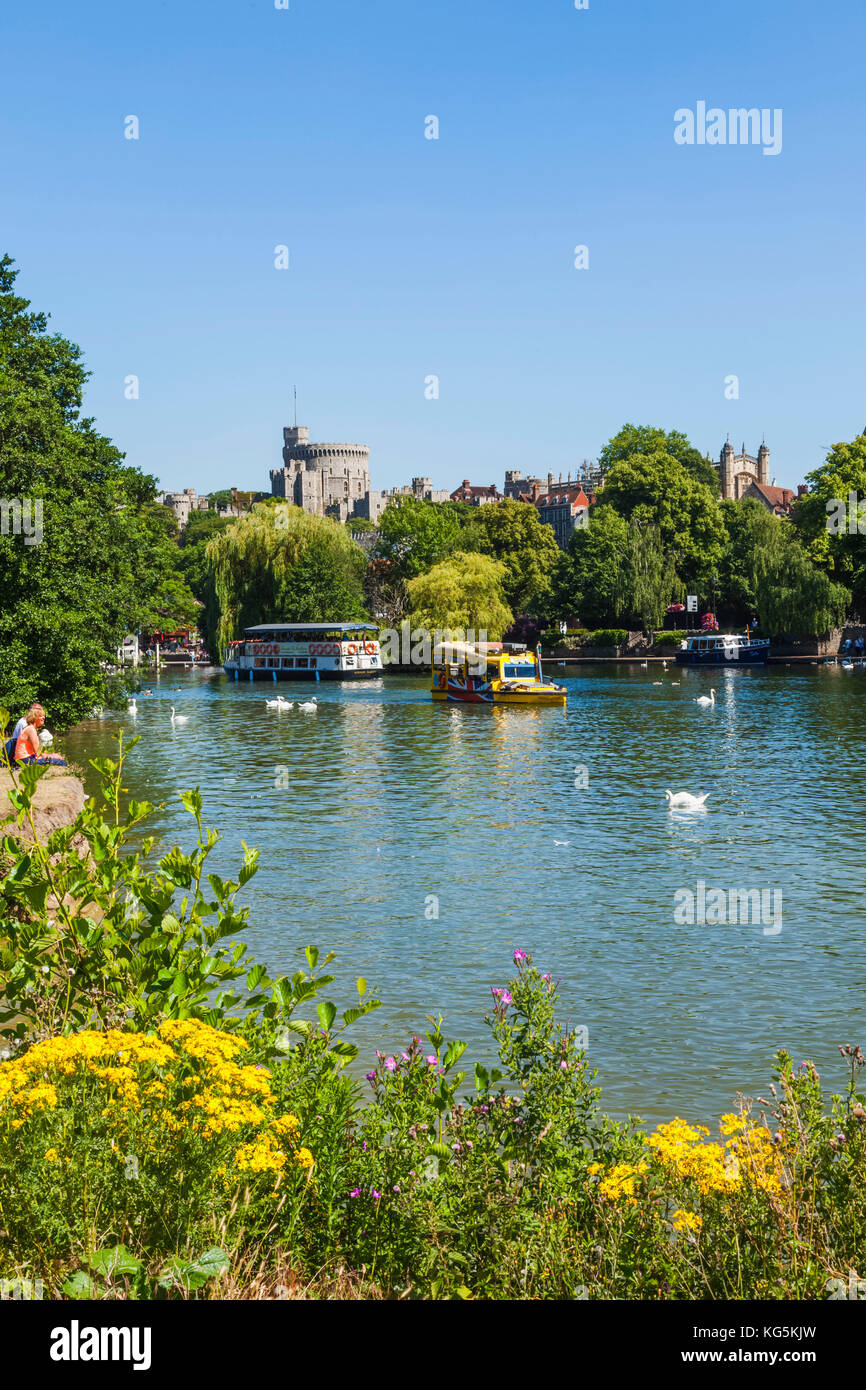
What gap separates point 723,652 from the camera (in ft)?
289

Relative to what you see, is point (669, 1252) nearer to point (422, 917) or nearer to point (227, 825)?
point (422, 917)

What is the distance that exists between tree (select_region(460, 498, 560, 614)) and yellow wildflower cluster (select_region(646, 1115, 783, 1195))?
103 m

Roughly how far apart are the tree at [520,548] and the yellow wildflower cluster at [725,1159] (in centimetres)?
10280

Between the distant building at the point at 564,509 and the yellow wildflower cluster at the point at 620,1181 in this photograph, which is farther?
the distant building at the point at 564,509

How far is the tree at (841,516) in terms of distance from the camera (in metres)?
87.5

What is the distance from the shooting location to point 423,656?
87250 mm

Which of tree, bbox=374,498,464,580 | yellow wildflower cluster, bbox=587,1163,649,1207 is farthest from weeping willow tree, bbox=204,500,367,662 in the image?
yellow wildflower cluster, bbox=587,1163,649,1207

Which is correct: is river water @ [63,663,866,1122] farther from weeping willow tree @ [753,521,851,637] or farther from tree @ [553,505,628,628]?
tree @ [553,505,628,628]

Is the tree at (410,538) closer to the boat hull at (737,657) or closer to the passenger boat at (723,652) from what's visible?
the passenger boat at (723,652)

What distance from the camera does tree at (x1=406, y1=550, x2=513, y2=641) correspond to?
7888 cm

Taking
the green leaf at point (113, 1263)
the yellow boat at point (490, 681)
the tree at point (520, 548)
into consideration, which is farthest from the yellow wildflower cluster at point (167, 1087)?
the tree at point (520, 548)

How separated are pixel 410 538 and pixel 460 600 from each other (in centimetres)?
2460

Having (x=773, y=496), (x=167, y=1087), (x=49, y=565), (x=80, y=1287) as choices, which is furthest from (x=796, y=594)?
(x=773, y=496)
